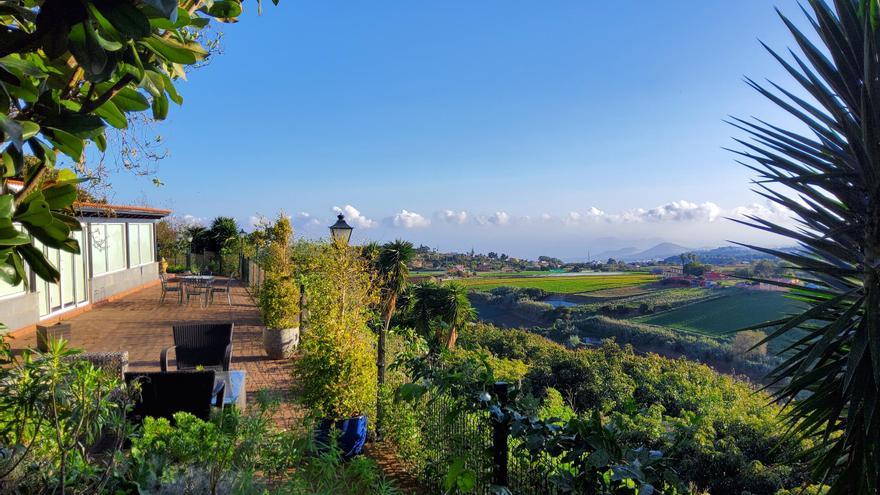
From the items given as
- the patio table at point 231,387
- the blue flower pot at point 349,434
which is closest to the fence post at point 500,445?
the blue flower pot at point 349,434

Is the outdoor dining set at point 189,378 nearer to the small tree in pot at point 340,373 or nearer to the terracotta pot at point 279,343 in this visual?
the small tree in pot at point 340,373

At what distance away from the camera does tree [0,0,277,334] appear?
0.67m

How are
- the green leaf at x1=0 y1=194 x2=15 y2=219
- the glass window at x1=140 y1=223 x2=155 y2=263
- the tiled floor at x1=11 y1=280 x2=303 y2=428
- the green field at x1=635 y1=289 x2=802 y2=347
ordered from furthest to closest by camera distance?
the green field at x1=635 y1=289 x2=802 y2=347 → the glass window at x1=140 y1=223 x2=155 y2=263 → the tiled floor at x1=11 y1=280 x2=303 y2=428 → the green leaf at x1=0 y1=194 x2=15 y2=219

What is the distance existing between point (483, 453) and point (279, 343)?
19.0 ft

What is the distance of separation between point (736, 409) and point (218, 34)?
706 cm

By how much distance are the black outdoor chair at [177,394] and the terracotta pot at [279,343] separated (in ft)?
12.8

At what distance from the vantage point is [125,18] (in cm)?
67

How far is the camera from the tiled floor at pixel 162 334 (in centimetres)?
652

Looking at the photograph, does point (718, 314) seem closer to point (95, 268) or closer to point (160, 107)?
point (95, 268)

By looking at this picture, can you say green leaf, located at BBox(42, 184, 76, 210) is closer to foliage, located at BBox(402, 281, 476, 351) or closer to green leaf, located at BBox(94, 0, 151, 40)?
green leaf, located at BBox(94, 0, 151, 40)

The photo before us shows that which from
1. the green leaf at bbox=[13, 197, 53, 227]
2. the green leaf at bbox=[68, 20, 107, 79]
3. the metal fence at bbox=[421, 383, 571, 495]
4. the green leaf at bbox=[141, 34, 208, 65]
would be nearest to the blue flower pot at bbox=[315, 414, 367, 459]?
the metal fence at bbox=[421, 383, 571, 495]

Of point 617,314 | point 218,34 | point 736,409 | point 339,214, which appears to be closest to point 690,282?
point 617,314

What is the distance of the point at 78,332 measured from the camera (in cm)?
954

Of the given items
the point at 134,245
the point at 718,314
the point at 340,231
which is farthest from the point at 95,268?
the point at 718,314
